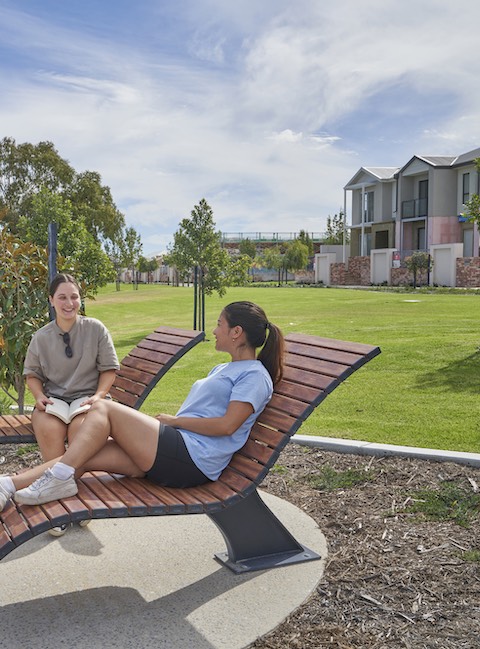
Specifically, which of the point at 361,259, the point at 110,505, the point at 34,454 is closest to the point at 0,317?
the point at 34,454

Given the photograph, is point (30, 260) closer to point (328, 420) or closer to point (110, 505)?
point (328, 420)

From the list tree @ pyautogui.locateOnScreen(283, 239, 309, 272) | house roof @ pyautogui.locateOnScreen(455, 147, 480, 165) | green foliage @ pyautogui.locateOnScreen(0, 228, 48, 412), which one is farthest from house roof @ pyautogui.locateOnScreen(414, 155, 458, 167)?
green foliage @ pyautogui.locateOnScreen(0, 228, 48, 412)

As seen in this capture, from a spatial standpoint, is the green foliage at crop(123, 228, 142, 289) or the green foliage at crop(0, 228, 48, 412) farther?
the green foliage at crop(123, 228, 142, 289)

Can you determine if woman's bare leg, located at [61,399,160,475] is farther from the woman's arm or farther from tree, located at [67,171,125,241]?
tree, located at [67,171,125,241]

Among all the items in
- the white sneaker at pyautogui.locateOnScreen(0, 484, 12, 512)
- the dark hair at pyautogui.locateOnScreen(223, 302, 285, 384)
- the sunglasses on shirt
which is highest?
the dark hair at pyautogui.locateOnScreen(223, 302, 285, 384)

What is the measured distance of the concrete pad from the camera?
321 centimetres

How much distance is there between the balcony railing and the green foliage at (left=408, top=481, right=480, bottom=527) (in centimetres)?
4436

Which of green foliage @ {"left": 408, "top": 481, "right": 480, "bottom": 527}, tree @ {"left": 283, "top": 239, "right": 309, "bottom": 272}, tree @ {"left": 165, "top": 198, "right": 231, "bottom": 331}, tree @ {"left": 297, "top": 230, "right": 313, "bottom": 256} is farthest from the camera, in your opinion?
tree @ {"left": 297, "top": 230, "right": 313, "bottom": 256}

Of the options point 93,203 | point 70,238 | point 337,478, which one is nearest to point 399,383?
point 337,478

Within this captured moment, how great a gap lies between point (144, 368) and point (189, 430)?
1.86 meters

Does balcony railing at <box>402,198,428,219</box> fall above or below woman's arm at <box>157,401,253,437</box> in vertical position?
above

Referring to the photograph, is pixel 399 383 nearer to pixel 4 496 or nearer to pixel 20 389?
pixel 20 389

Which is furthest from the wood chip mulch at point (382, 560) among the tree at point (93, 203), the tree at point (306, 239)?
the tree at point (306, 239)

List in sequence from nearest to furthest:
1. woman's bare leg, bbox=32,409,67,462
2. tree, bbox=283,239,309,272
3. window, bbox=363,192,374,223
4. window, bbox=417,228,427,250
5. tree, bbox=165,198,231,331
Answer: woman's bare leg, bbox=32,409,67,462
tree, bbox=165,198,231,331
window, bbox=417,228,427,250
window, bbox=363,192,374,223
tree, bbox=283,239,309,272
